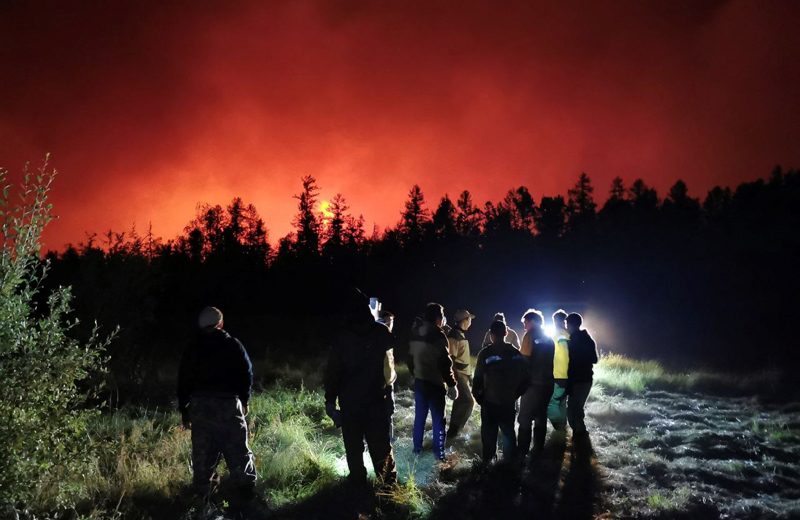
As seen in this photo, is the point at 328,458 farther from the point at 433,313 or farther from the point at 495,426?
the point at 433,313

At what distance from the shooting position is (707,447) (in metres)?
9.60

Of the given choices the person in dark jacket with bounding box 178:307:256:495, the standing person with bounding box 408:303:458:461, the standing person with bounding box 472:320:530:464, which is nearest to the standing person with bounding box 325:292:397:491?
the person in dark jacket with bounding box 178:307:256:495

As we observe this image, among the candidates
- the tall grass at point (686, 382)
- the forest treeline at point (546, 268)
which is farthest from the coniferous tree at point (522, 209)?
the tall grass at point (686, 382)

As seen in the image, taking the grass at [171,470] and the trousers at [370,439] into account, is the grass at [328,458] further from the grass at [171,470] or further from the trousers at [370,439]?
the trousers at [370,439]

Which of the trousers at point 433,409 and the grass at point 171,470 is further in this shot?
the trousers at point 433,409

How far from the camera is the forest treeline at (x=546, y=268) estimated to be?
45.2 meters

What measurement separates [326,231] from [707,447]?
65990 millimetres

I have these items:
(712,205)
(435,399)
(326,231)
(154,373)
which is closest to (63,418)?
(435,399)

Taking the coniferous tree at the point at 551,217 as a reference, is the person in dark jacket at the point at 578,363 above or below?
below

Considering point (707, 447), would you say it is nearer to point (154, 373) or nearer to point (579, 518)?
point (579, 518)

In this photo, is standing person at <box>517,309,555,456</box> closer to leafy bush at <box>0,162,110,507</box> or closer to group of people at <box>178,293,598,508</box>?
group of people at <box>178,293,598,508</box>

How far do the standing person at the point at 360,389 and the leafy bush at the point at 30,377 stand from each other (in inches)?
99.9

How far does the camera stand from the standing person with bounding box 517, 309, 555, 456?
792 cm

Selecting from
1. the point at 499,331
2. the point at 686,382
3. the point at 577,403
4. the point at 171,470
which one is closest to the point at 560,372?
the point at 577,403
